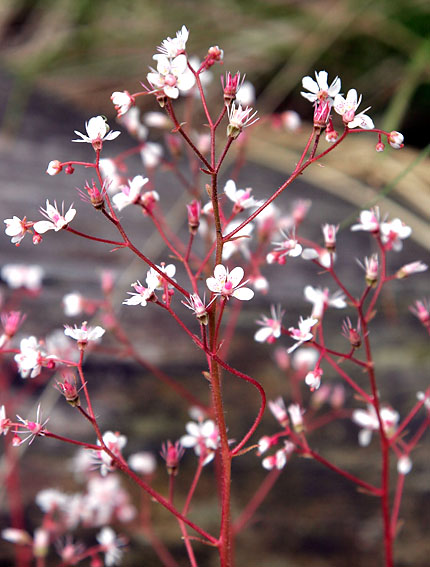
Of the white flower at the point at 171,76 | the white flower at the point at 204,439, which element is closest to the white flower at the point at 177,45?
the white flower at the point at 171,76

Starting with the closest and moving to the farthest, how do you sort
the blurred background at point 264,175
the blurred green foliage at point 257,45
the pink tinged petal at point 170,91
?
the pink tinged petal at point 170,91 → the blurred background at point 264,175 → the blurred green foliage at point 257,45

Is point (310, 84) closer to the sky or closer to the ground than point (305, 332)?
closer to the sky

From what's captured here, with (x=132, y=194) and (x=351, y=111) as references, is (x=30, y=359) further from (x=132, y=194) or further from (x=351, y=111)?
(x=351, y=111)

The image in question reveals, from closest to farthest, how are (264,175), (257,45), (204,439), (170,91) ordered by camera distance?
(170,91) < (204,439) < (264,175) < (257,45)

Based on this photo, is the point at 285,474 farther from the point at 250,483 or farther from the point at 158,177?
the point at 158,177

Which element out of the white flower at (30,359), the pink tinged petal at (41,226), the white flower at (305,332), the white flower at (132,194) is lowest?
the white flower at (30,359)

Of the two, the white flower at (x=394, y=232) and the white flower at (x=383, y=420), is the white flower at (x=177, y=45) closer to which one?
the white flower at (x=394, y=232)

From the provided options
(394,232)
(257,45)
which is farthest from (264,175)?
(394,232)
